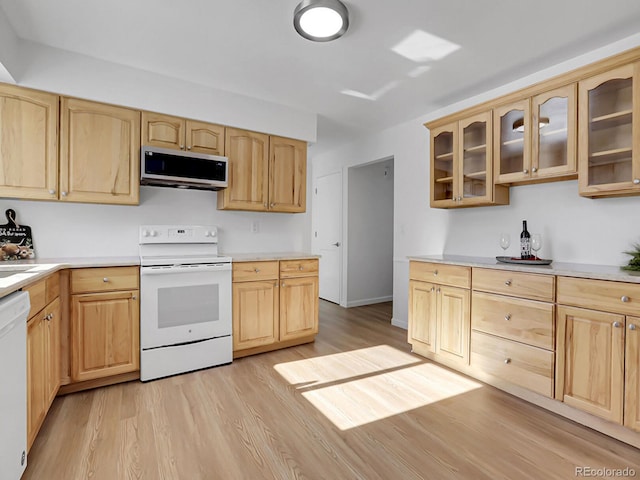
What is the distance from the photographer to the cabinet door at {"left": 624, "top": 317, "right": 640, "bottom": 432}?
1.72 m

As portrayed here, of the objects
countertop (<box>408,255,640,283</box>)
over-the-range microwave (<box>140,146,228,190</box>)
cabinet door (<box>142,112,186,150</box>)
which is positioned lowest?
countertop (<box>408,255,640,283</box>)

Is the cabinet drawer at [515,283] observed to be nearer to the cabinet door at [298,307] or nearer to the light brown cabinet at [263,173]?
the cabinet door at [298,307]

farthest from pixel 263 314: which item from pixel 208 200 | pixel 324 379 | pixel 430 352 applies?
pixel 430 352

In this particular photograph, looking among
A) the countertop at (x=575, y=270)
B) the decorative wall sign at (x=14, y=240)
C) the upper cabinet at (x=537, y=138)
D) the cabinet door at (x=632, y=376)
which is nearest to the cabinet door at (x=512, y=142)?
the upper cabinet at (x=537, y=138)

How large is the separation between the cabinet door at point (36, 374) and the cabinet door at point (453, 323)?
106 inches

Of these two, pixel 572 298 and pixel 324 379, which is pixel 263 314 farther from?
pixel 572 298

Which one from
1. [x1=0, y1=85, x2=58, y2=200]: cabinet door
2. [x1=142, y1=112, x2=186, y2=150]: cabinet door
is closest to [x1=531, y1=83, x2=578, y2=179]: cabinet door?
[x1=142, y1=112, x2=186, y2=150]: cabinet door

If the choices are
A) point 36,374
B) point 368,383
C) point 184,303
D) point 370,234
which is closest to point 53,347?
point 36,374

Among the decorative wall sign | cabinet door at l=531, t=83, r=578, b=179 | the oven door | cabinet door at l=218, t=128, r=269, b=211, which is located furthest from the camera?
cabinet door at l=218, t=128, r=269, b=211

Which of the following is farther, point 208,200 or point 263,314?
point 208,200

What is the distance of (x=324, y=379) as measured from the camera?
8.34 ft

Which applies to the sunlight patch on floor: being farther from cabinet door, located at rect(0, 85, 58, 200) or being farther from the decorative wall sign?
cabinet door, located at rect(0, 85, 58, 200)

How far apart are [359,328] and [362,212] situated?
1839 millimetres

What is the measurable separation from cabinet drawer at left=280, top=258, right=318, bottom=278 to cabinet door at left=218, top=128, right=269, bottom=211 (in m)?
0.64
